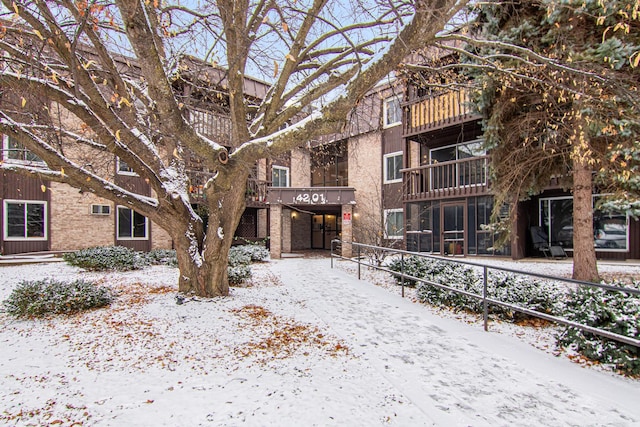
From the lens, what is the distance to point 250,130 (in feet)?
20.0

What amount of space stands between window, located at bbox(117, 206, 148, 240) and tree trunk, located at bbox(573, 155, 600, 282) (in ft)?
53.7

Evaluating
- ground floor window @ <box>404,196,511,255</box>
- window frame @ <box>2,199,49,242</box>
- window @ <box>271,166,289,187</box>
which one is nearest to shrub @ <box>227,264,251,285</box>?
ground floor window @ <box>404,196,511,255</box>

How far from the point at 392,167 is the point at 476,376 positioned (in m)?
14.6

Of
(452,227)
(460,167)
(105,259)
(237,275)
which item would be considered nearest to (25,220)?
(105,259)

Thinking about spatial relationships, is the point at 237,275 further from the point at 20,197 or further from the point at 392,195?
the point at 20,197

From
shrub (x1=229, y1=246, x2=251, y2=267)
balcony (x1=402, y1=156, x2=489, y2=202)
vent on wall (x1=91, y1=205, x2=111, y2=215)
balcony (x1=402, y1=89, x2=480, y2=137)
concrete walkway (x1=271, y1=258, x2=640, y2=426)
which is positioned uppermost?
balcony (x1=402, y1=89, x2=480, y2=137)

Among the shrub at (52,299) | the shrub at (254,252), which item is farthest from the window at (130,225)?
the shrub at (52,299)

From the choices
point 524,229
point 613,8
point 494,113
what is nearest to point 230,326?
point 494,113

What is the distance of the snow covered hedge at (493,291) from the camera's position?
493 cm

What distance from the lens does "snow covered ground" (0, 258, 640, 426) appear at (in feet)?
8.50

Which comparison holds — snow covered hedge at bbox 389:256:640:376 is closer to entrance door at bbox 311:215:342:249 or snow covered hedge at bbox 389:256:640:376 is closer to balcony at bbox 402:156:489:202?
balcony at bbox 402:156:489:202

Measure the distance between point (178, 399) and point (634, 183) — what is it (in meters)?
8.97

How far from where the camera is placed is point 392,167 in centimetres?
1716

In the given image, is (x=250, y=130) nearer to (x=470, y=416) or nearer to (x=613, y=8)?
(x=470, y=416)
